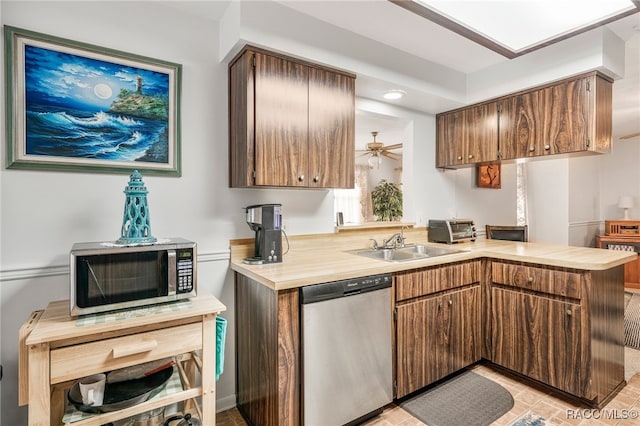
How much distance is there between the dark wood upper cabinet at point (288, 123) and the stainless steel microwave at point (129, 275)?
2.03 ft

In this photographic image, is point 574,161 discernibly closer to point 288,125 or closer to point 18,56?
point 288,125

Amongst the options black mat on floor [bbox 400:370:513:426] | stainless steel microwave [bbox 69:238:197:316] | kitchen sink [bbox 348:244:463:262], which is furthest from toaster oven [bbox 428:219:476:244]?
stainless steel microwave [bbox 69:238:197:316]

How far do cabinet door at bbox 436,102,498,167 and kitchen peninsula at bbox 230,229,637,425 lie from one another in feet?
3.00

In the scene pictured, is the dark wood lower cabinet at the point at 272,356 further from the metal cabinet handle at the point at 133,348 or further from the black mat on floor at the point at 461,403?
the black mat on floor at the point at 461,403

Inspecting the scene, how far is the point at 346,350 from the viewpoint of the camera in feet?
5.76

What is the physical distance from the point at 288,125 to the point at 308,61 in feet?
1.46

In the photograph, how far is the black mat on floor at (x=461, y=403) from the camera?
193cm

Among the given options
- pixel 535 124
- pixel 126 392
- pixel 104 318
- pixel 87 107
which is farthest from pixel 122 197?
pixel 535 124

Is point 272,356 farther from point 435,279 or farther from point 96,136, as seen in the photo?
point 96,136

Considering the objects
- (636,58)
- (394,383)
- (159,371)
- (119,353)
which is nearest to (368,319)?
(394,383)

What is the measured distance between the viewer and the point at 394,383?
6.56ft

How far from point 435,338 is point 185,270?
65.5 inches

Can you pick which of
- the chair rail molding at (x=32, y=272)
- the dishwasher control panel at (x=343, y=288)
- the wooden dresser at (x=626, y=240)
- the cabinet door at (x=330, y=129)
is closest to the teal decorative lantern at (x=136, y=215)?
the chair rail molding at (x=32, y=272)

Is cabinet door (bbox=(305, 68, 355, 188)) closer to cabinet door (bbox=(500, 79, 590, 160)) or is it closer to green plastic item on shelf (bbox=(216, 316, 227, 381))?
green plastic item on shelf (bbox=(216, 316, 227, 381))
